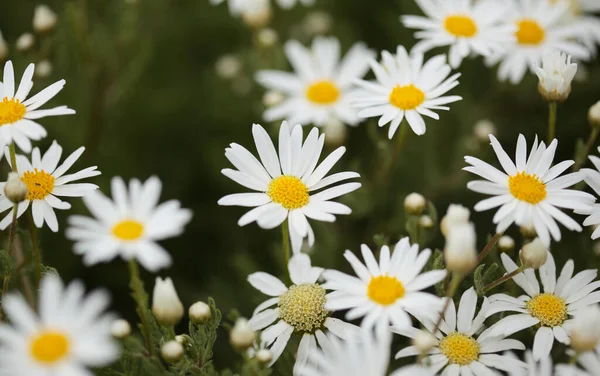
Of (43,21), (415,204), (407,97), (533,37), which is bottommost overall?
(415,204)

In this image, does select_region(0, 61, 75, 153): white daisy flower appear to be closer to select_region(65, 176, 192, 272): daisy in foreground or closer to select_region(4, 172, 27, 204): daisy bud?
select_region(4, 172, 27, 204): daisy bud

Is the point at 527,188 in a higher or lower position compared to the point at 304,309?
higher

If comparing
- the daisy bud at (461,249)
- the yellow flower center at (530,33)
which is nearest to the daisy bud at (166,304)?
the daisy bud at (461,249)

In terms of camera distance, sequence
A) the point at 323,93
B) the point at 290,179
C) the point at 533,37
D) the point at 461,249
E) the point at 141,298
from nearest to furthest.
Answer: the point at 461,249 < the point at 141,298 < the point at 290,179 < the point at 533,37 < the point at 323,93

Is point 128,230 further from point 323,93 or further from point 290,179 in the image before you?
point 323,93

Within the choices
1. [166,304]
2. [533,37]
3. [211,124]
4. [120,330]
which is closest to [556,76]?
[533,37]

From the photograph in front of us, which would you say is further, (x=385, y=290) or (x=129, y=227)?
(x=385, y=290)

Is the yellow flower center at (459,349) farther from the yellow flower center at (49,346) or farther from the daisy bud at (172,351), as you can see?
the yellow flower center at (49,346)
